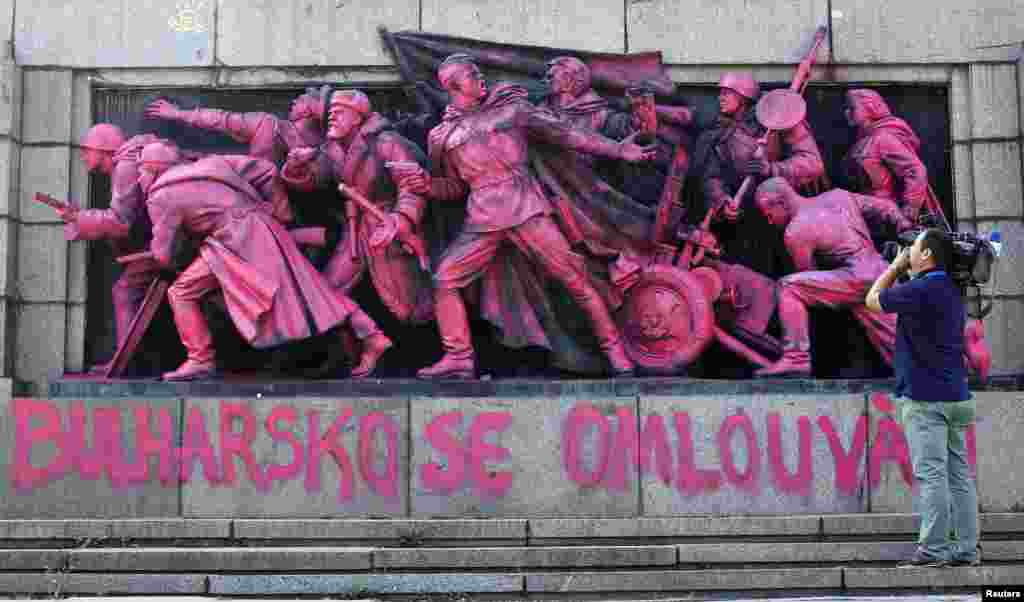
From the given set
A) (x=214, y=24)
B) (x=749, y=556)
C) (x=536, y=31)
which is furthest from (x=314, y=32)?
(x=749, y=556)

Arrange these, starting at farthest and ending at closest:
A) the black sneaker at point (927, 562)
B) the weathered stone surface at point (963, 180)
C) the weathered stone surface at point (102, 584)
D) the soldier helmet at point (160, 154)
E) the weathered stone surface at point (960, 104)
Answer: the weathered stone surface at point (960, 104), the weathered stone surface at point (963, 180), the soldier helmet at point (160, 154), the weathered stone surface at point (102, 584), the black sneaker at point (927, 562)

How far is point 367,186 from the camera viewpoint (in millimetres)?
12234

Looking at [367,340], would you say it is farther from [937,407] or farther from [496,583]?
[937,407]

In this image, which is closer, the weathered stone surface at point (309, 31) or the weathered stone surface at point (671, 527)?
the weathered stone surface at point (671, 527)

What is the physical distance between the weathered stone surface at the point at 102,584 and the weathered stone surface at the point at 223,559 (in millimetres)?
314

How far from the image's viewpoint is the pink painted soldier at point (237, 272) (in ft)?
38.9

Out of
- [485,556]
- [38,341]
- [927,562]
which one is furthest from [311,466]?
[927,562]

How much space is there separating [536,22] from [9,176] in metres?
5.02

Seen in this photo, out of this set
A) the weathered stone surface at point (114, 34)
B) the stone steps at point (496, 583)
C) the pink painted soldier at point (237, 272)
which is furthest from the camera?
the weathered stone surface at point (114, 34)

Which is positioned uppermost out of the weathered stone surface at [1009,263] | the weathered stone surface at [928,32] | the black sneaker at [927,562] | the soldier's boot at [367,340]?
the weathered stone surface at [928,32]

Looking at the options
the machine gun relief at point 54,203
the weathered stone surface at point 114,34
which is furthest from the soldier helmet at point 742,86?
the machine gun relief at point 54,203

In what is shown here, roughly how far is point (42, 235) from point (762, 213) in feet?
21.5

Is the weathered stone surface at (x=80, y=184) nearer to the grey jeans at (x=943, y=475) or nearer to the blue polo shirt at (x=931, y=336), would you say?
the blue polo shirt at (x=931, y=336)

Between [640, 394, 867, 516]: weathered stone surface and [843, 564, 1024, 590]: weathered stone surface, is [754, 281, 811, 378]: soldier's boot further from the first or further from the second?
[843, 564, 1024, 590]: weathered stone surface
